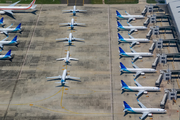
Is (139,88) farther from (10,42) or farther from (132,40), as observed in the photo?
(10,42)

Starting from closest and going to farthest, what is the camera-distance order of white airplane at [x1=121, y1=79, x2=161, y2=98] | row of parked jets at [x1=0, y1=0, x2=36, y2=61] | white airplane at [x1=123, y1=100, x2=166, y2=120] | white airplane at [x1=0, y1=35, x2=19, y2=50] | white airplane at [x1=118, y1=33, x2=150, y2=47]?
white airplane at [x1=123, y1=100, x2=166, y2=120] < white airplane at [x1=121, y1=79, x2=161, y2=98] < row of parked jets at [x1=0, y1=0, x2=36, y2=61] < white airplane at [x1=118, y1=33, x2=150, y2=47] < white airplane at [x1=0, y1=35, x2=19, y2=50]

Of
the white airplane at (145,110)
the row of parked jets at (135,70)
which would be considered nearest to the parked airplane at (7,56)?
the row of parked jets at (135,70)

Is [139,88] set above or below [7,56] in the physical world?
below

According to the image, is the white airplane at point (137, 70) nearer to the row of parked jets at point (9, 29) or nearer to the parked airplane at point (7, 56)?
the parked airplane at point (7, 56)

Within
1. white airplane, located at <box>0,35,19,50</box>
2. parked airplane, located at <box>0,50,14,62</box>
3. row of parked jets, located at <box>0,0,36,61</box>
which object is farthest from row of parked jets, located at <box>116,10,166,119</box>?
white airplane, located at <box>0,35,19,50</box>

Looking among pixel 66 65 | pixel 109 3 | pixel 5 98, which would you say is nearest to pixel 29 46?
pixel 66 65

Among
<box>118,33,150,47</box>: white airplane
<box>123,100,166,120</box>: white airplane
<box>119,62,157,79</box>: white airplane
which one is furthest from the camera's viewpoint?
<box>118,33,150,47</box>: white airplane

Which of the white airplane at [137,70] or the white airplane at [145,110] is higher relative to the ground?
the white airplane at [137,70]

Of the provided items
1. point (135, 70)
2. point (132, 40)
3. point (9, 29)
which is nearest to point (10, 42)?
point (9, 29)

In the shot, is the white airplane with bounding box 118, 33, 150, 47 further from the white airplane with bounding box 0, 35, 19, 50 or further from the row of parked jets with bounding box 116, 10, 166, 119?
the white airplane with bounding box 0, 35, 19, 50

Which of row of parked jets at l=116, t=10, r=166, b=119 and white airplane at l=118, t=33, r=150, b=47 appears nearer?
row of parked jets at l=116, t=10, r=166, b=119

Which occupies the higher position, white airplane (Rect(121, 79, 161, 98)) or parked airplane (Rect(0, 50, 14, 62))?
parked airplane (Rect(0, 50, 14, 62))

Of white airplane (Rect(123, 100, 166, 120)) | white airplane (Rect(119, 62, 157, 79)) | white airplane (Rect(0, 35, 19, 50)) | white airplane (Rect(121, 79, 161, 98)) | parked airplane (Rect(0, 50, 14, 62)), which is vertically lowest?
white airplane (Rect(123, 100, 166, 120))
